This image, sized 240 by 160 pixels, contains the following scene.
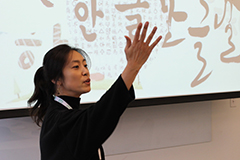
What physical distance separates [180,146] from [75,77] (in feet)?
4.99

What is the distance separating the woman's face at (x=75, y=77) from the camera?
3.46ft

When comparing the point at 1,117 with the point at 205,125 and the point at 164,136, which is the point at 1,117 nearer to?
the point at 164,136

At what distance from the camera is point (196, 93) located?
2.14 meters

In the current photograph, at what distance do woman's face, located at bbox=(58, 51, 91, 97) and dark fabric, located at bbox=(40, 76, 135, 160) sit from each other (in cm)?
14

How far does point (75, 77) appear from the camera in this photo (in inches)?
41.4

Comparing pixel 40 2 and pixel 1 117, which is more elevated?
pixel 40 2

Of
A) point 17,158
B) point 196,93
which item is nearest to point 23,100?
point 17,158

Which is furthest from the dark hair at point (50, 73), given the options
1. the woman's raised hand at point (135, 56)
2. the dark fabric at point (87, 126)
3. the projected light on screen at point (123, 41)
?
the projected light on screen at point (123, 41)

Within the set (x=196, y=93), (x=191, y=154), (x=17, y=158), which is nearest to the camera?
(x=17, y=158)

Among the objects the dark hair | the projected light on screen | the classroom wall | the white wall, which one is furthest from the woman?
the white wall

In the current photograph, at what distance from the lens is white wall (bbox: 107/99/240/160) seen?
7.55 ft

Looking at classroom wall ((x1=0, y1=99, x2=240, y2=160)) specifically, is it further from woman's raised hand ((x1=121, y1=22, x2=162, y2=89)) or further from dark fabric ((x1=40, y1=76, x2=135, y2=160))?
woman's raised hand ((x1=121, y1=22, x2=162, y2=89))

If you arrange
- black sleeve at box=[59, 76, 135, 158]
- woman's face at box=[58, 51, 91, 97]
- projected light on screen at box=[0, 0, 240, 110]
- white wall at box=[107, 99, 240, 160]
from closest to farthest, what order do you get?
1. black sleeve at box=[59, 76, 135, 158]
2. woman's face at box=[58, 51, 91, 97]
3. projected light on screen at box=[0, 0, 240, 110]
4. white wall at box=[107, 99, 240, 160]

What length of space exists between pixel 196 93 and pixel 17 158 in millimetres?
1336
